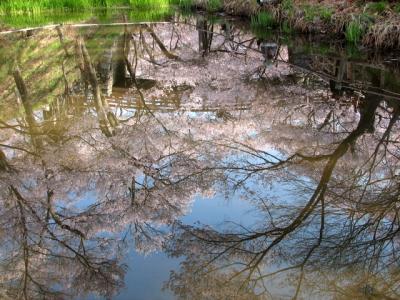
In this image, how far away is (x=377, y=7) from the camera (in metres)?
8.77

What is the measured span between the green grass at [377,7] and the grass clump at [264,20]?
3.35m

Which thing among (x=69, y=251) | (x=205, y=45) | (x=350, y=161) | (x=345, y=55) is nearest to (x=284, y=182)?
(x=350, y=161)

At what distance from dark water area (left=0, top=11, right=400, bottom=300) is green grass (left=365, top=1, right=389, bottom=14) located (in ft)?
4.66


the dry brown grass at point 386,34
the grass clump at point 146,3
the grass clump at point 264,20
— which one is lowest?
the dry brown grass at point 386,34

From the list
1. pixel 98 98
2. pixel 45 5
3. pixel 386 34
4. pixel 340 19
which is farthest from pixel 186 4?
pixel 98 98

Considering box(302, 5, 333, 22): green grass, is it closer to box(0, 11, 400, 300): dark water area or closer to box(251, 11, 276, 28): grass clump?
box(251, 11, 276, 28): grass clump

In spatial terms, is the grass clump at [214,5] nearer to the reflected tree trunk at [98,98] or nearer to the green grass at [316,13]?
the green grass at [316,13]

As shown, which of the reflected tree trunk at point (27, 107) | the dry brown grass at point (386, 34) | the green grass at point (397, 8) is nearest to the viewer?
the reflected tree trunk at point (27, 107)

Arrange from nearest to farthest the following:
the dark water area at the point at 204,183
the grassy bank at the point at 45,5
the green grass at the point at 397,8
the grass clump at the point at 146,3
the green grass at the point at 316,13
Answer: the dark water area at the point at 204,183 → the green grass at the point at 397,8 → the green grass at the point at 316,13 → the grassy bank at the point at 45,5 → the grass clump at the point at 146,3

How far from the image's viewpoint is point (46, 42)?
1074cm

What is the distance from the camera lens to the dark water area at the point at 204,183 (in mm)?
2631

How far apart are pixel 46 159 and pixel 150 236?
192 cm

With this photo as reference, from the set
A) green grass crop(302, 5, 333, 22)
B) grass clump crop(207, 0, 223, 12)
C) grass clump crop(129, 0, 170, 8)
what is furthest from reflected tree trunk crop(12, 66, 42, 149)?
grass clump crop(129, 0, 170, 8)

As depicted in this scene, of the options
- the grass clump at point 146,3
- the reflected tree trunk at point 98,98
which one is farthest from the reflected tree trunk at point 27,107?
the grass clump at point 146,3
